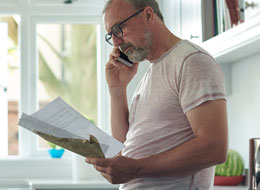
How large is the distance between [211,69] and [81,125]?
0.39 metres

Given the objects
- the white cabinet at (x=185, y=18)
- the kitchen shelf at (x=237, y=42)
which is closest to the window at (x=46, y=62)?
the white cabinet at (x=185, y=18)

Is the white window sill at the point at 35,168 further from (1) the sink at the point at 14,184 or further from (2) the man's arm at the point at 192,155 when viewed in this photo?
(2) the man's arm at the point at 192,155

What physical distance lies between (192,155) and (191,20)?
5.12ft

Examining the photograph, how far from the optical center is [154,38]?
1.69 meters

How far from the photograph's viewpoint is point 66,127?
4.64 feet

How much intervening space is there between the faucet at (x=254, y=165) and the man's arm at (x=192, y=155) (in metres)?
Answer: 0.69

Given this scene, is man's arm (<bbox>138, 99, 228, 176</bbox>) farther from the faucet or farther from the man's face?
the faucet

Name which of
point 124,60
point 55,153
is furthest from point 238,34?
point 55,153

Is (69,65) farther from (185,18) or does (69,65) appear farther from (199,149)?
(199,149)

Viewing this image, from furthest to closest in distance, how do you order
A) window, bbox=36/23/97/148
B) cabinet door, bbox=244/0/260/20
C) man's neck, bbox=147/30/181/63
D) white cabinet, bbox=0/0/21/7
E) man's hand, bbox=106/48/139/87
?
window, bbox=36/23/97/148, white cabinet, bbox=0/0/21/7, man's hand, bbox=106/48/139/87, cabinet door, bbox=244/0/260/20, man's neck, bbox=147/30/181/63

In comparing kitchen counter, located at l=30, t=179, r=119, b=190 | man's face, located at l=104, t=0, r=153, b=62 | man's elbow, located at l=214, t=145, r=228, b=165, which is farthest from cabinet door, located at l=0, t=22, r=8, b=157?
man's elbow, located at l=214, t=145, r=228, b=165

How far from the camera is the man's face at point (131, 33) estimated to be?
1688mm

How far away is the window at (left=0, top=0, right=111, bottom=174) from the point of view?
3.82 meters

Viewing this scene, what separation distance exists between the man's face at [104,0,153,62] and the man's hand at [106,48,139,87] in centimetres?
33
